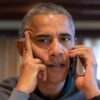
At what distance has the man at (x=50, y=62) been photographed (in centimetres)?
133

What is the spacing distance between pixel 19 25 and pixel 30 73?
1.60 meters

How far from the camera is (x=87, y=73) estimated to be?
1.38 meters

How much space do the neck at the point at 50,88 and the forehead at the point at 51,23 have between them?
25 centimetres

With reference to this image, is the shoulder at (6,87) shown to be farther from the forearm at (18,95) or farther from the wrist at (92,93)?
the wrist at (92,93)

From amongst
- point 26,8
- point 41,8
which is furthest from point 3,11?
point 41,8

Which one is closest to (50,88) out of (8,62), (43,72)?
(43,72)

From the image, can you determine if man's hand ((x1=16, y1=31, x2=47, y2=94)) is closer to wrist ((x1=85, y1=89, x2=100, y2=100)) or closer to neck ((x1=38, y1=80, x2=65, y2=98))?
neck ((x1=38, y1=80, x2=65, y2=98))

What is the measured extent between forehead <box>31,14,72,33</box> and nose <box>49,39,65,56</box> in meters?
0.06

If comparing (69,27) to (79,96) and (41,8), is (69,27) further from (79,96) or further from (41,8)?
(79,96)

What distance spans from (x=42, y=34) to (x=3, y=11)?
1.63 meters

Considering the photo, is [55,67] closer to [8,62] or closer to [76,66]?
[76,66]

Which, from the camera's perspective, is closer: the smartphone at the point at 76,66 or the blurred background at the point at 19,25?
the smartphone at the point at 76,66

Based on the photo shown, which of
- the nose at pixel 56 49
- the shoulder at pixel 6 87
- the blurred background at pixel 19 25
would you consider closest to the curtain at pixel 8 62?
the blurred background at pixel 19 25

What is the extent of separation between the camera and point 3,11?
2922 millimetres
